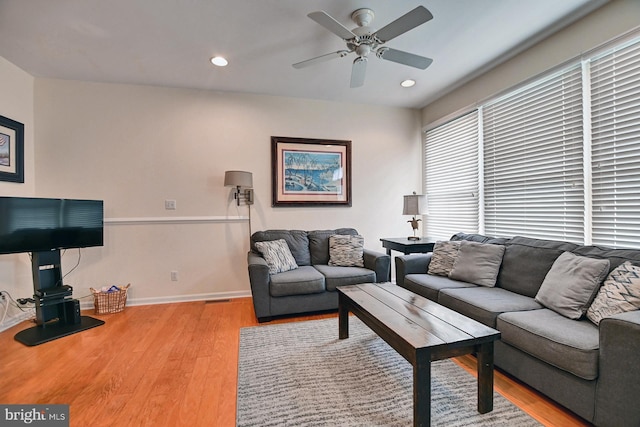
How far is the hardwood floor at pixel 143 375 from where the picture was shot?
5.34 feet

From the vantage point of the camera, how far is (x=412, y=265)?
10.2 ft

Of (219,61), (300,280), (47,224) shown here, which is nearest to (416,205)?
(300,280)

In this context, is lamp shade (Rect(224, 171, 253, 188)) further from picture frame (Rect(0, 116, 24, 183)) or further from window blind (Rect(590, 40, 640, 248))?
window blind (Rect(590, 40, 640, 248))

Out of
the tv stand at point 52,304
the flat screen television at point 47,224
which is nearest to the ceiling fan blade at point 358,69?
the flat screen television at point 47,224

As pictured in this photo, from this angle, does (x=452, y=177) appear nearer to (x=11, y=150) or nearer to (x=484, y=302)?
(x=484, y=302)

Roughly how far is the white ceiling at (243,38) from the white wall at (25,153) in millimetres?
157

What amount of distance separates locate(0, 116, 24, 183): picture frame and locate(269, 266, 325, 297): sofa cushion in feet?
9.25

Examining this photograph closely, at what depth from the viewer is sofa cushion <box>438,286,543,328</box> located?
6.57 ft

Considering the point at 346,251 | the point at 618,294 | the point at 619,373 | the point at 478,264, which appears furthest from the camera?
the point at 346,251

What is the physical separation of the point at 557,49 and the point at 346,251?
2.74 m

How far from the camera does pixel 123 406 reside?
1.70 meters

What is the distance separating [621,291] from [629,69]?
159 cm

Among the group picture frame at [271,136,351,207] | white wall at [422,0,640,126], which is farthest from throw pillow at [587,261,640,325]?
picture frame at [271,136,351,207]

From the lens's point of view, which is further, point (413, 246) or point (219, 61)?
point (413, 246)
